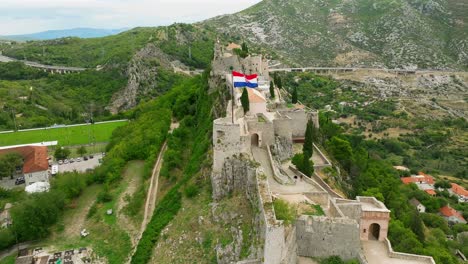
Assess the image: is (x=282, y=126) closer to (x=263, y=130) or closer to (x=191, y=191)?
(x=263, y=130)

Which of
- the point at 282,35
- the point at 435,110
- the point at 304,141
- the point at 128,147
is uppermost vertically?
the point at 282,35

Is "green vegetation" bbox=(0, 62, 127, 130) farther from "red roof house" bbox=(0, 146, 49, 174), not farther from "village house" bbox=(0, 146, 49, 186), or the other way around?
"village house" bbox=(0, 146, 49, 186)

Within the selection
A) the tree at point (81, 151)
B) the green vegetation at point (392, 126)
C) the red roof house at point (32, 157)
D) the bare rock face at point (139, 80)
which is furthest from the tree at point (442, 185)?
the red roof house at point (32, 157)

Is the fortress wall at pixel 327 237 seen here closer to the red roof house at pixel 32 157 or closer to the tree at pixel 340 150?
the tree at pixel 340 150

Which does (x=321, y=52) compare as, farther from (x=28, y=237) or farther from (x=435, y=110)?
(x=28, y=237)

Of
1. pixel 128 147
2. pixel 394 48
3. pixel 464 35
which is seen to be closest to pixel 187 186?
pixel 128 147
